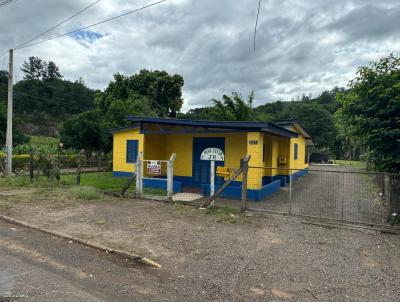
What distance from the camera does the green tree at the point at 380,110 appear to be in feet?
23.1

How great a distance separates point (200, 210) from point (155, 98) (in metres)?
29.7

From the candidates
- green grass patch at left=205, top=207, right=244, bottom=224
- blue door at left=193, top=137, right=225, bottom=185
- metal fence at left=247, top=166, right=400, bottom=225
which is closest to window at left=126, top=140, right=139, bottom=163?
blue door at left=193, top=137, right=225, bottom=185

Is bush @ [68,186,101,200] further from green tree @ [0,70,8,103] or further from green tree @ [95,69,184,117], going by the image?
green tree @ [0,70,8,103]

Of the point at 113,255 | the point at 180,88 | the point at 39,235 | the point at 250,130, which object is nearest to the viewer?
the point at 113,255

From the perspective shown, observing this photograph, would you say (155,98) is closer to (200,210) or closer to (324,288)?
(200,210)

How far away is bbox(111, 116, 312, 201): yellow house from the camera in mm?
10508

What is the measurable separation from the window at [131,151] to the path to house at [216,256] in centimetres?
761

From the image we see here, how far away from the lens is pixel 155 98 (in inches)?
1442

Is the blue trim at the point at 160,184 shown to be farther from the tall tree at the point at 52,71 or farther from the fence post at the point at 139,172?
the tall tree at the point at 52,71

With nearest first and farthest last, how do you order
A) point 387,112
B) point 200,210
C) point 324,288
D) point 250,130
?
point 324,288, point 387,112, point 200,210, point 250,130

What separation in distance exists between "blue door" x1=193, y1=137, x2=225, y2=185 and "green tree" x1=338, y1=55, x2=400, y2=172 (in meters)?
5.85

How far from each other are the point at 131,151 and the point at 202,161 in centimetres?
482

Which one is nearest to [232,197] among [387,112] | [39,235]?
[387,112]

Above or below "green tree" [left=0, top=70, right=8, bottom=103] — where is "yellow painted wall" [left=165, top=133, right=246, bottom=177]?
below
